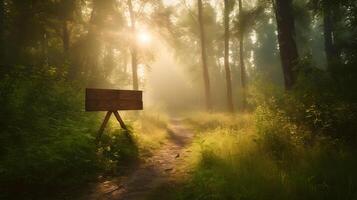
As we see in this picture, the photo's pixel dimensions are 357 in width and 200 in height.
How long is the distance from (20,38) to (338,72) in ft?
58.3

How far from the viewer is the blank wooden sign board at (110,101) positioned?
9844 millimetres

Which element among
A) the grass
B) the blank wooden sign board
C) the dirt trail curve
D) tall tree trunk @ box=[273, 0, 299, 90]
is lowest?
the dirt trail curve

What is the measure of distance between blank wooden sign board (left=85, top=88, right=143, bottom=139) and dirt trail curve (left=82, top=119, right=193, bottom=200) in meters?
1.80

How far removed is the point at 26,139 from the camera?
25.2ft

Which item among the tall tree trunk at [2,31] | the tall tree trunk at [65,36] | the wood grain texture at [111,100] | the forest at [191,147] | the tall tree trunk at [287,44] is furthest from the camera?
the tall tree trunk at [65,36]

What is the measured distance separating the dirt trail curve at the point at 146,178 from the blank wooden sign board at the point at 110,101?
70.7 inches

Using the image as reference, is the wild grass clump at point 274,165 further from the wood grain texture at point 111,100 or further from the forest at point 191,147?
the wood grain texture at point 111,100

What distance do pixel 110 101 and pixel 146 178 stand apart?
352 centimetres

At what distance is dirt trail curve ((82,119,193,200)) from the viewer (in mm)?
6859

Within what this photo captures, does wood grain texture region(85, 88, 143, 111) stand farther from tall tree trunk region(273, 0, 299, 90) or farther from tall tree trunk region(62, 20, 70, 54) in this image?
tall tree trunk region(62, 20, 70, 54)

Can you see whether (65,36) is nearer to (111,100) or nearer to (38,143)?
(111,100)

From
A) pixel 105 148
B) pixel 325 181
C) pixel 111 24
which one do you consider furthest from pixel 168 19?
pixel 325 181

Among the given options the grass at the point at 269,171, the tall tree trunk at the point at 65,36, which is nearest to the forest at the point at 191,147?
the grass at the point at 269,171

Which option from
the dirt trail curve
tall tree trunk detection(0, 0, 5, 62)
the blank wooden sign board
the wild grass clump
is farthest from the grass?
tall tree trunk detection(0, 0, 5, 62)
